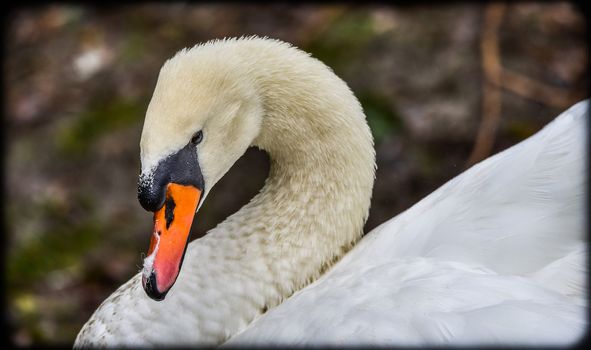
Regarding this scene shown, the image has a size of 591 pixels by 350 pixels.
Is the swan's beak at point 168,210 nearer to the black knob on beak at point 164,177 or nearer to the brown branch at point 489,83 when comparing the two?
the black knob on beak at point 164,177

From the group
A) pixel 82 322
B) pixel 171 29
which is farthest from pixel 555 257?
pixel 171 29

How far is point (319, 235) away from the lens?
1699mm

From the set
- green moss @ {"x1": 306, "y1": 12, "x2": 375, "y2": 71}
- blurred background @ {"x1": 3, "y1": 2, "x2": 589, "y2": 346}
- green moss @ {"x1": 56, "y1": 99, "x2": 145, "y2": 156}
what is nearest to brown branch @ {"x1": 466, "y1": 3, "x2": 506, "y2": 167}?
blurred background @ {"x1": 3, "y1": 2, "x2": 589, "y2": 346}

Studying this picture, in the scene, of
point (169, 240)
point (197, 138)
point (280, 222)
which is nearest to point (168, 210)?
point (169, 240)

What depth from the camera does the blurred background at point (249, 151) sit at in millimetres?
2871

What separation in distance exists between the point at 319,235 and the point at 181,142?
44 centimetres

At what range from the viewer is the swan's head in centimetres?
140

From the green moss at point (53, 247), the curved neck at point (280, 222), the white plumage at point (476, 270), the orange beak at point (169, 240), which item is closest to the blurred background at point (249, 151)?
the green moss at point (53, 247)

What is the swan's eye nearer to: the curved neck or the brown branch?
the curved neck

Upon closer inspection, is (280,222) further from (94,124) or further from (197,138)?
(94,124)

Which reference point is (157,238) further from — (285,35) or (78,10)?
(78,10)

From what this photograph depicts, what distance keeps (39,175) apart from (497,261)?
2332mm

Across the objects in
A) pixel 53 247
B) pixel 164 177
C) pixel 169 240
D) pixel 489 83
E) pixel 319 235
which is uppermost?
pixel 164 177

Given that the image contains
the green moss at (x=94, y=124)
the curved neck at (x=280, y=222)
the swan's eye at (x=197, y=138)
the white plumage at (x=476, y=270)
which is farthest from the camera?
the green moss at (x=94, y=124)
